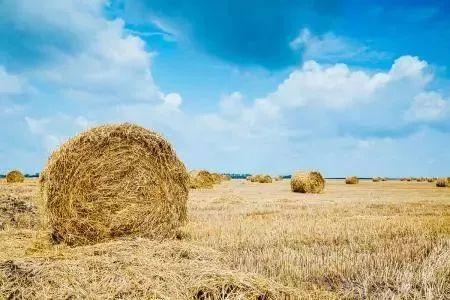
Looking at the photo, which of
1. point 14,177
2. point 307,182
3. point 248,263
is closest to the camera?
point 248,263

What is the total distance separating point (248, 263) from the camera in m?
5.95

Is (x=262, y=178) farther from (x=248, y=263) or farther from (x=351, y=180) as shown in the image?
(x=248, y=263)

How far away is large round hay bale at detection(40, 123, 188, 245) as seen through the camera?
7949 mm

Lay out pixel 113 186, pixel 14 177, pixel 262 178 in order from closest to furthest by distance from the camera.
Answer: pixel 113 186 < pixel 14 177 < pixel 262 178

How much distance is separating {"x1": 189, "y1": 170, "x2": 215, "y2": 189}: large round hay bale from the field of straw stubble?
51.8ft

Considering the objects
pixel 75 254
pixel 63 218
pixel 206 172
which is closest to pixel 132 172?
pixel 63 218

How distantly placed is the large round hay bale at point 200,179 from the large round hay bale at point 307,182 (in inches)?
189

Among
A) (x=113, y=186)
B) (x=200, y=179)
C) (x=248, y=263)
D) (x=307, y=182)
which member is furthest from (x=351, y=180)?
(x=248, y=263)

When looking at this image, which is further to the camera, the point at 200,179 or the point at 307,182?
the point at 200,179

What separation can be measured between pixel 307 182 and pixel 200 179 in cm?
583

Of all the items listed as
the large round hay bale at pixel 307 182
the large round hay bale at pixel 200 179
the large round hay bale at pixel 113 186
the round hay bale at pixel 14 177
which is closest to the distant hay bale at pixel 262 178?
the large round hay bale at pixel 200 179

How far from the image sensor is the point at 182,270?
5.10 metres

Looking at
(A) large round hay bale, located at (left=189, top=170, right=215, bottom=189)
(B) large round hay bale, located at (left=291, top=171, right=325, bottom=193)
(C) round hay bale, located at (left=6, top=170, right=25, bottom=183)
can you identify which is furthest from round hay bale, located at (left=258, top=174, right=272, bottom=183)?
(C) round hay bale, located at (left=6, top=170, right=25, bottom=183)

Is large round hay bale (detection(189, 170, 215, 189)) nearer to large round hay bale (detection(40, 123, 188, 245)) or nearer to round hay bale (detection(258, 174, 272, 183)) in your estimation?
round hay bale (detection(258, 174, 272, 183))
